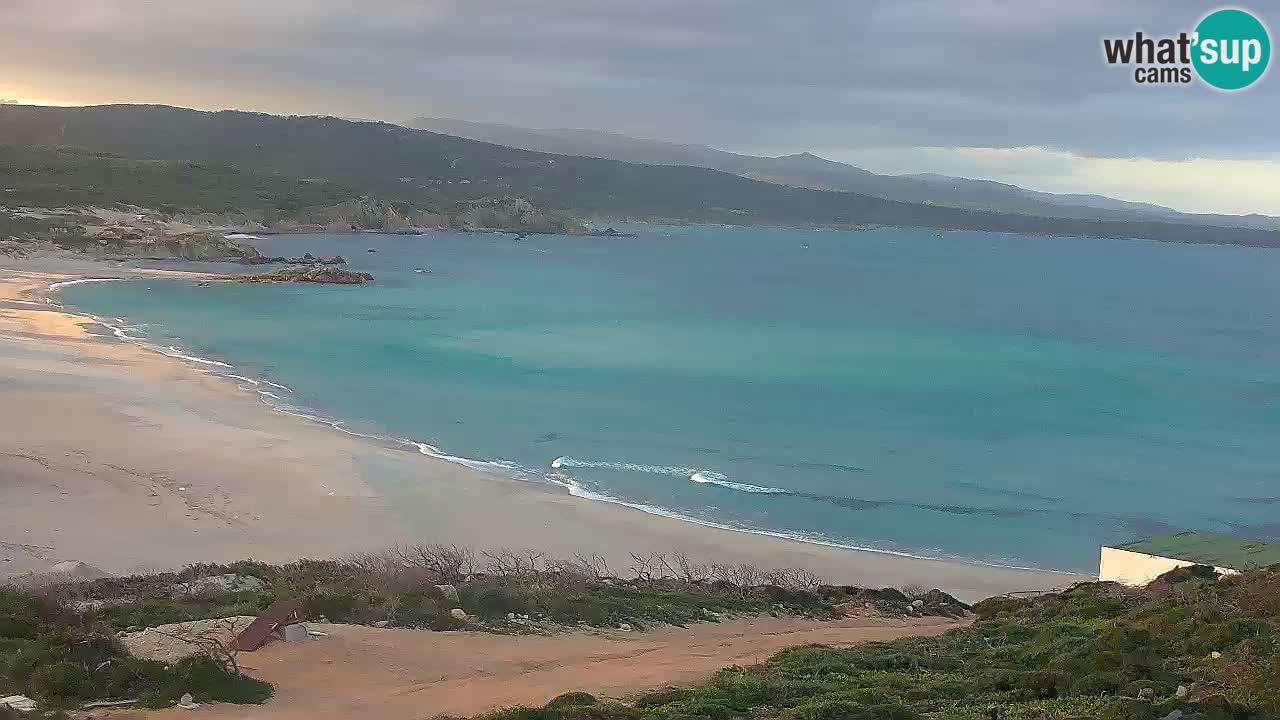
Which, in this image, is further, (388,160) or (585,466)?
(388,160)

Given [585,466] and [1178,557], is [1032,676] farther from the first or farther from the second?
[585,466]

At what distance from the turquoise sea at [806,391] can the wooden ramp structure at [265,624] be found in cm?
1169

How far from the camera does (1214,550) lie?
18078mm

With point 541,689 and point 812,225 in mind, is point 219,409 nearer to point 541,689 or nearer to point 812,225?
point 541,689

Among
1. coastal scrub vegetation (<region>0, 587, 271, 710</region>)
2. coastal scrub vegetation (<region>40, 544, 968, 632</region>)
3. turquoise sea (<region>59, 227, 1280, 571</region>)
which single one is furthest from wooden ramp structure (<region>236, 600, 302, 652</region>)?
turquoise sea (<region>59, 227, 1280, 571</region>)

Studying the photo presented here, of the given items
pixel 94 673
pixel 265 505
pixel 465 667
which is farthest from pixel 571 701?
pixel 265 505

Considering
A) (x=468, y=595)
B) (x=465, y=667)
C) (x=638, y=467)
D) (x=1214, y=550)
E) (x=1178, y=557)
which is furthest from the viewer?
(x=638, y=467)

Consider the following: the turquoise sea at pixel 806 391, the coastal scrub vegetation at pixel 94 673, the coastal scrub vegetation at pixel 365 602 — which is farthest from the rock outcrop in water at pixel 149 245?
the coastal scrub vegetation at pixel 94 673

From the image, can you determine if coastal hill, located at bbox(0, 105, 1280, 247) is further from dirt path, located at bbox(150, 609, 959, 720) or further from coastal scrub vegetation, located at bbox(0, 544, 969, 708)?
dirt path, located at bbox(150, 609, 959, 720)

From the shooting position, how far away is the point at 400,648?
39.5 feet

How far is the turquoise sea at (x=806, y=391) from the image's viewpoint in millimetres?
25453

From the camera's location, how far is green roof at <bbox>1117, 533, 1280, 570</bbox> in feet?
56.7

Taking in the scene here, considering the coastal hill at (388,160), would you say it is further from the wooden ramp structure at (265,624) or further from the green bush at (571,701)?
the green bush at (571,701)

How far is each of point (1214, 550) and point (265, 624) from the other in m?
14.4
